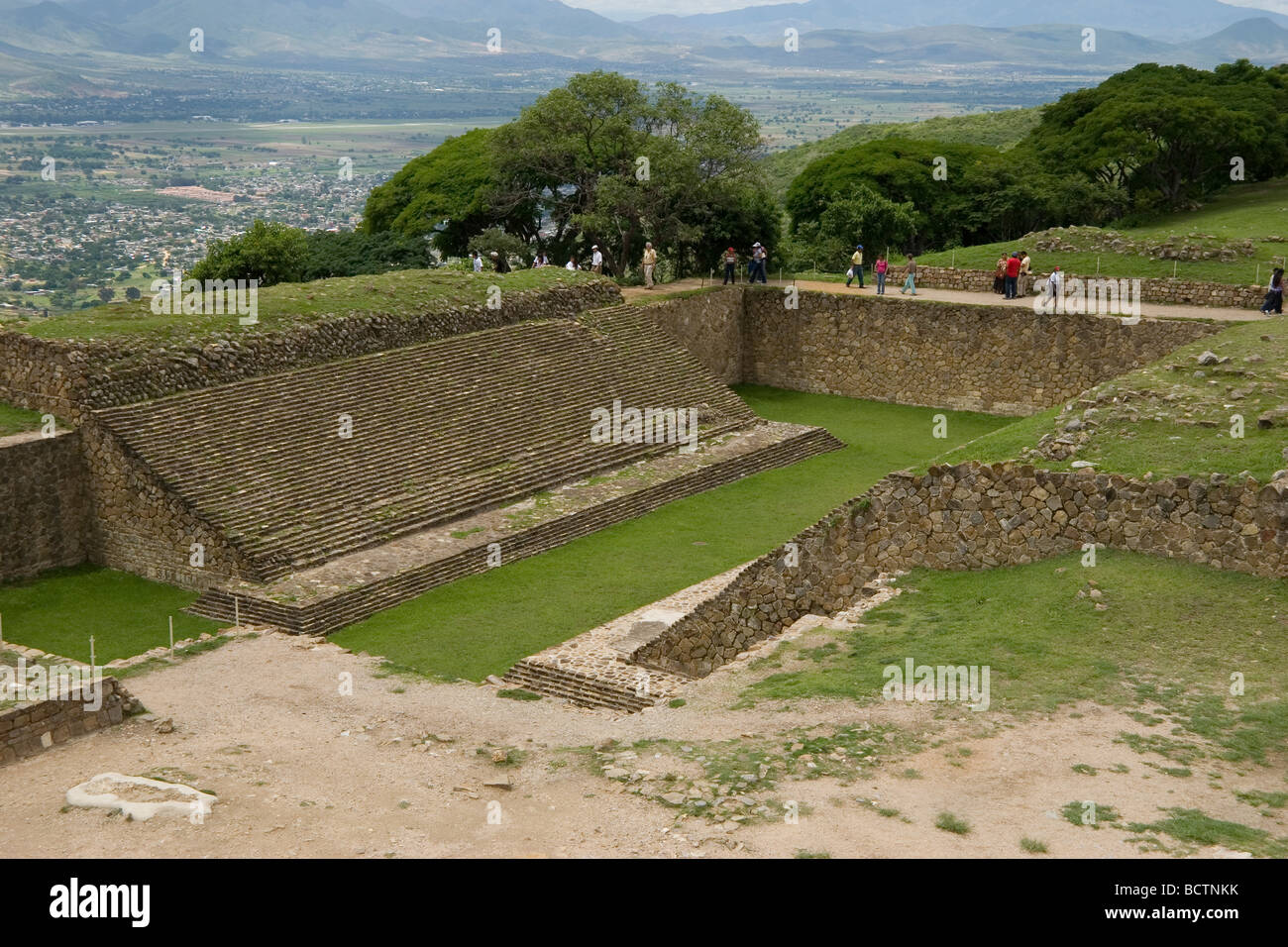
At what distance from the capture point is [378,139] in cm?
9769

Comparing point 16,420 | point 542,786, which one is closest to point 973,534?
point 542,786

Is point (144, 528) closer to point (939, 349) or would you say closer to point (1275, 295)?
point (939, 349)

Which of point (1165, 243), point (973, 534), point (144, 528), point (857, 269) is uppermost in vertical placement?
point (1165, 243)

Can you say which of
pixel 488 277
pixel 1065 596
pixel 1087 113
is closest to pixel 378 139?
pixel 1087 113

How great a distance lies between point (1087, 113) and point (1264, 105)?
443 centimetres

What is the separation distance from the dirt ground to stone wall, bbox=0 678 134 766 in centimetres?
15

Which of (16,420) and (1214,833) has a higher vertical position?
(16,420)

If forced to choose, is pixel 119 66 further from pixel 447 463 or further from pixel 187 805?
pixel 187 805

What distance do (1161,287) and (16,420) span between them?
2002 centimetres

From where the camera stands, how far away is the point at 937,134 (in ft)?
218

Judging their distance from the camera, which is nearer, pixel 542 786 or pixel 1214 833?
pixel 1214 833

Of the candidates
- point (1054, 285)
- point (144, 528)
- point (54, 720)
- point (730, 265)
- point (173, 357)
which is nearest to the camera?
point (54, 720)

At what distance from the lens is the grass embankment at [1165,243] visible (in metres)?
28.9

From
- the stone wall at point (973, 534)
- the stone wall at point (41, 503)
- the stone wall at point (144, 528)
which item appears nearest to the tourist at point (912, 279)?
the stone wall at point (973, 534)
